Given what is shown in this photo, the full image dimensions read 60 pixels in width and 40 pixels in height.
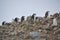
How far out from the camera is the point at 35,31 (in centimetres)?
848

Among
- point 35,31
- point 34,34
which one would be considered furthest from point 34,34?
point 35,31

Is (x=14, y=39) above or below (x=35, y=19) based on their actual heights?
below

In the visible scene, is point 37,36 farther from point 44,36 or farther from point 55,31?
point 55,31

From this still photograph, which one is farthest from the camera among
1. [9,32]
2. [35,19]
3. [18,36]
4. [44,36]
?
[35,19]

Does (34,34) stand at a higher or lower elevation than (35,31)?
Result: lower

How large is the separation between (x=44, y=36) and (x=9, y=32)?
2297 millimetres

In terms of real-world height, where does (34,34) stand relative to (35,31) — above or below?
below

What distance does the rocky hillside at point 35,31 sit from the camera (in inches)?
319

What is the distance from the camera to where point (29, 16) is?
1088 centimetres

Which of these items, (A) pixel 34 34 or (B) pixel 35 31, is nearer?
(A) pixel 34 34

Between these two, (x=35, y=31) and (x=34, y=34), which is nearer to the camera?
(x=34, y=34)

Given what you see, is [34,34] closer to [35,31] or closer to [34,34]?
[34,34]

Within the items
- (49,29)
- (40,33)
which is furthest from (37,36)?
(49,29)

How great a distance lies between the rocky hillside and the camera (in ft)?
26.6
